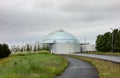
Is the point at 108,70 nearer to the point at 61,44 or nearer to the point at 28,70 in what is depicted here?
the point at 28,70

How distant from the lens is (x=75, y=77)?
Result: 25797 millimetres

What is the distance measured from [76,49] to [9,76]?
17740 cm

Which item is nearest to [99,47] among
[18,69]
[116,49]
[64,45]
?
[116,49]

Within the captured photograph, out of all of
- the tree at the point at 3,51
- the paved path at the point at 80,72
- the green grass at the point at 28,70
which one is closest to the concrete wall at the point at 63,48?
the tree at the point at 3,51

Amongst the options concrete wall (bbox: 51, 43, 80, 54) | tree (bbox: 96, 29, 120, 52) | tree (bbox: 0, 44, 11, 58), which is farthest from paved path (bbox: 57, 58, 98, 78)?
concrete wall (bbox: 51, 43, 80, 54)

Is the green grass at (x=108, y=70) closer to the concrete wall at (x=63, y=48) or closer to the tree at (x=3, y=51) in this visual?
the tree at (x=3, y=51)

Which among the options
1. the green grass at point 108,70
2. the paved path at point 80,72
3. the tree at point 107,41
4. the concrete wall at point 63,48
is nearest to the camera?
the green grass at point 108,70

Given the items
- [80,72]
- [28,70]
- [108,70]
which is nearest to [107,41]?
[108,70]

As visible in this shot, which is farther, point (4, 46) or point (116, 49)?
point (116, 49)

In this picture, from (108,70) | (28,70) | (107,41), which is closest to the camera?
(28,70)

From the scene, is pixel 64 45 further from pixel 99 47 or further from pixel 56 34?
pixel 99 47

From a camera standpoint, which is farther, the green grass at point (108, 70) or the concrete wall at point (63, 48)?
the concrete wall at point (63, 48)

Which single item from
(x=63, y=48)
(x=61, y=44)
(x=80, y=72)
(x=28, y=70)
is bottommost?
(x=80, y=72)

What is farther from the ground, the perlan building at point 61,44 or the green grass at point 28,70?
the perlan building at point 61,44
